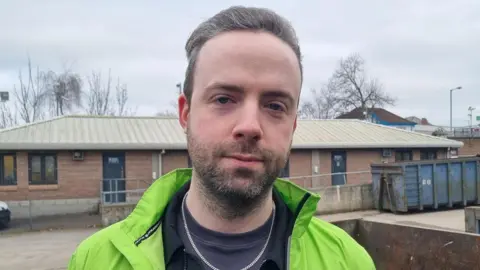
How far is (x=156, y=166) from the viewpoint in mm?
18875

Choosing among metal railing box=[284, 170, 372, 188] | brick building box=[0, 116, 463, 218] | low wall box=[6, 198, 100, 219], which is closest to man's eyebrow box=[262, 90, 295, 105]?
brick building box=[0, 116, 463, 218]

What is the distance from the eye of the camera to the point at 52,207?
17547 mm

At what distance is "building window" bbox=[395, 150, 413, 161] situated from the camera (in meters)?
23.4

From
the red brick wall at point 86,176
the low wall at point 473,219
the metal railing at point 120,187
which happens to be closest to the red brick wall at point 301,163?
the red brick wall at point 86,176

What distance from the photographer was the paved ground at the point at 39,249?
998 centimetres

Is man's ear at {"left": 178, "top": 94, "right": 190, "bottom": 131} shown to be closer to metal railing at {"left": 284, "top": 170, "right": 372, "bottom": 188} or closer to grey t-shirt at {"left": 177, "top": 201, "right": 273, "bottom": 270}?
grey t-shirt at {"left": 177, "top": 201, "right": 273, "bottom": 270}

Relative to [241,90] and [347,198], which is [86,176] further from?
[241,90]

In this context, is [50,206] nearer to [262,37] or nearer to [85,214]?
[85,214]

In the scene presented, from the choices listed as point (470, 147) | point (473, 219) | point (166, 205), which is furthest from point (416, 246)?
point (470, 147)

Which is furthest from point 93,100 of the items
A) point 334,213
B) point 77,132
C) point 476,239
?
point 476,239

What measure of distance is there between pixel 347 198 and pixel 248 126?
14477mm

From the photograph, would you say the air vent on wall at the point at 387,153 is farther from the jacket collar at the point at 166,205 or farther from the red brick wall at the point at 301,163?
the jacket collar at the point at 166,205

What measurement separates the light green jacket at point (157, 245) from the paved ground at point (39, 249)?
8763 mm

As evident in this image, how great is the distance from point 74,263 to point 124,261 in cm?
23
